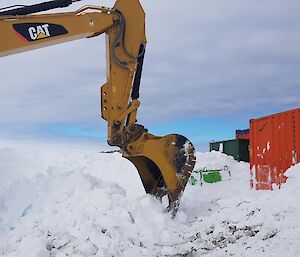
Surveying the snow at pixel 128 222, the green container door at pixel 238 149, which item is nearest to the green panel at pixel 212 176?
the green container door at pixel 238 149

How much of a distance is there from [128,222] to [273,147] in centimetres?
570

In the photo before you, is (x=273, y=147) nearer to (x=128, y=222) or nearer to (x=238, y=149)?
(x=128, y=222)

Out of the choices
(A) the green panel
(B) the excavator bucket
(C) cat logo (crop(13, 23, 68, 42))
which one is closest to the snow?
(B) the excavator bucket

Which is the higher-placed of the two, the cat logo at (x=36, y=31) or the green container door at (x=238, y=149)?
the cat logo at (x=36, y=31)

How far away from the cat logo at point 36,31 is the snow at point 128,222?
2.85 meters

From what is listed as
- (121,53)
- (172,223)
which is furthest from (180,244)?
(121,53)

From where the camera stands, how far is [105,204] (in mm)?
7602

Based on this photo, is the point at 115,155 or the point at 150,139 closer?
the point at 150,139

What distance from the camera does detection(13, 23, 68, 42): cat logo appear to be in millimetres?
7359

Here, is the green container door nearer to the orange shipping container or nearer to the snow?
the orange shipping container

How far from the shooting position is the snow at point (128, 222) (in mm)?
5969

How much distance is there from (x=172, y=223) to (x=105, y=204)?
3.76 ft

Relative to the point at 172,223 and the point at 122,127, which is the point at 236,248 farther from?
the point at 122,127

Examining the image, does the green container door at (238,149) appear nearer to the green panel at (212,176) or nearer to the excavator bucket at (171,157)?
the green panel at (212,176)
